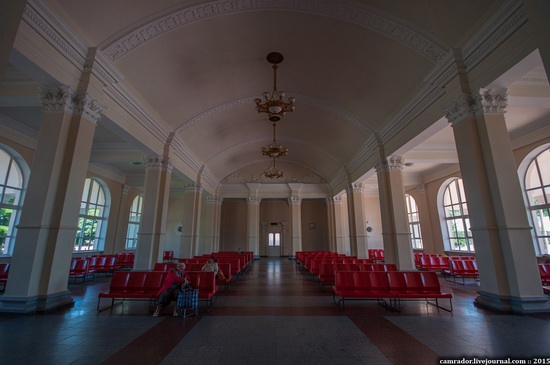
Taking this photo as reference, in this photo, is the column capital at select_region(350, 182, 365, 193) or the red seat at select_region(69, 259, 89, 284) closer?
→ the red seat at select_region(69, 259, 89, 284)

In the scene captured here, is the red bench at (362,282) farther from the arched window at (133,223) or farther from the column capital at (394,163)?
the arched window at (133,223)

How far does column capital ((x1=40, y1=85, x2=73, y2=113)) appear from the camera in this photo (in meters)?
4.73

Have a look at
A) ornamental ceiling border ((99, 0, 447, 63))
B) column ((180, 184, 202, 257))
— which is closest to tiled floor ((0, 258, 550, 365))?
ornamental ceiling border ((99, 0, 447, 63))

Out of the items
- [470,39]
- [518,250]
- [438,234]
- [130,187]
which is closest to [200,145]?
[130,187]

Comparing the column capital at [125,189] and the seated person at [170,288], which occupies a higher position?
the column capital at [125,189]

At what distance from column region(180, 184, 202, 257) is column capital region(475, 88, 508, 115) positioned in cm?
1163

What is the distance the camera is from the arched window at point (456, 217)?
1239cm

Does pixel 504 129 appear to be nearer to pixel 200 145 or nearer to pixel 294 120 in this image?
pixel 294 120

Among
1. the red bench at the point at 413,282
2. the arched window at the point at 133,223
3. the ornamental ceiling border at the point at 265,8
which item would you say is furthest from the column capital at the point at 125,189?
the red bench at the point at 413,282

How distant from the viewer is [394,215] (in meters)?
7.94

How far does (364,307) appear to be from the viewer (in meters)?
4.89

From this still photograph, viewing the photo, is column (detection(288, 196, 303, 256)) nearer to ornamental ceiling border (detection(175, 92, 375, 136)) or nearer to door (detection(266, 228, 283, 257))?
door (detection(266, 228, 283, 257))

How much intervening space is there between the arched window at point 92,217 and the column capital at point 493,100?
16029 millimetres

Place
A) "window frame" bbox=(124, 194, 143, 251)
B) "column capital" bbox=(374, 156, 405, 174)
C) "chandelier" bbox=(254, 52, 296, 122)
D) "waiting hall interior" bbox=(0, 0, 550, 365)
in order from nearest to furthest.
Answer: "waiting hall interior" bbox=(0, 0, 550, 365)
"chandelier" bbox=(254, 52, 296, 122)
"column capital" bbox=(374, 156, 405, 174)
"window frame" bbox=(124, 194, 143, 251)
